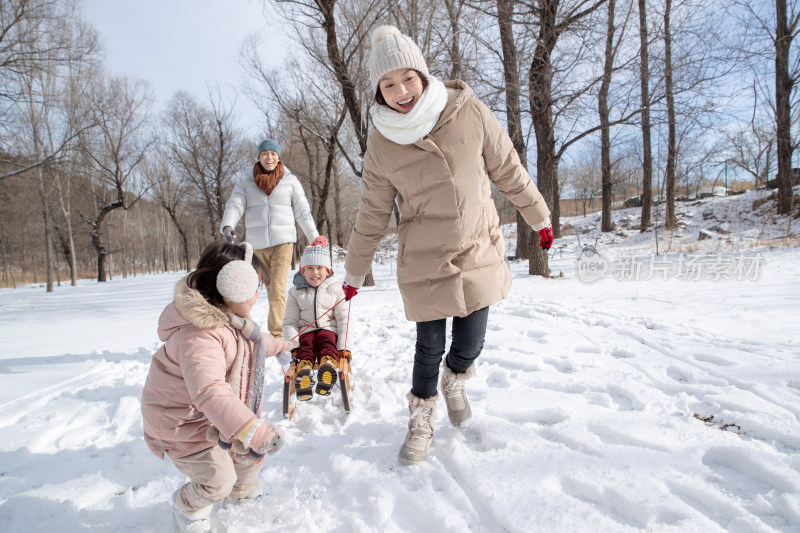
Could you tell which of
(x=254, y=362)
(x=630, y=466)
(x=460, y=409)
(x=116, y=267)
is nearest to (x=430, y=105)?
(x=254, y=362)

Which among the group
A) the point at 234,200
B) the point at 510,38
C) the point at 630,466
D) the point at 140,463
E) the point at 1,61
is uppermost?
the point at 510,38

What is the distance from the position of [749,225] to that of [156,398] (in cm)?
2061

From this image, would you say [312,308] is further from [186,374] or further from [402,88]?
[402,88]

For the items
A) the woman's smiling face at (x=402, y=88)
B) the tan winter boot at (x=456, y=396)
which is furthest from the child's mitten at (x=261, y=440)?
the woman's smiling face at (x=402, y=88)

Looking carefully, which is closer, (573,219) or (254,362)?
(254,362)

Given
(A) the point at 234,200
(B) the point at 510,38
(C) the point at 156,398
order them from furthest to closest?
(B) the point at 510,38 → (A) the point at 234,200 → (C) the point at 156,398

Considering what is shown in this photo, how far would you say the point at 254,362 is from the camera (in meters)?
1.70

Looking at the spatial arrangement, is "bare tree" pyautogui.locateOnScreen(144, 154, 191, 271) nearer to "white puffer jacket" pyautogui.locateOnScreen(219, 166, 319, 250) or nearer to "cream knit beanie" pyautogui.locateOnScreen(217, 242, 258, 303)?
"white puffer jacket" pyautogui.locateOnScreen(219, 166, 319, 250)

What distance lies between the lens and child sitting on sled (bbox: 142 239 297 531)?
1341 mm

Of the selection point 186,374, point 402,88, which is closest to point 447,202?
point 402,88

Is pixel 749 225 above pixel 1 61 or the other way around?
the other way around

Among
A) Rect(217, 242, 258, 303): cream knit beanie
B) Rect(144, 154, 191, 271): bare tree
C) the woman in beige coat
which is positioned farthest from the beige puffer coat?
Rect(144, 154, 191, 271): bare tree

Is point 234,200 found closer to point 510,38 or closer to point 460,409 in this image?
point 460,409

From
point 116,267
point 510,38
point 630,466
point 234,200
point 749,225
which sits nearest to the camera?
point 630,466
